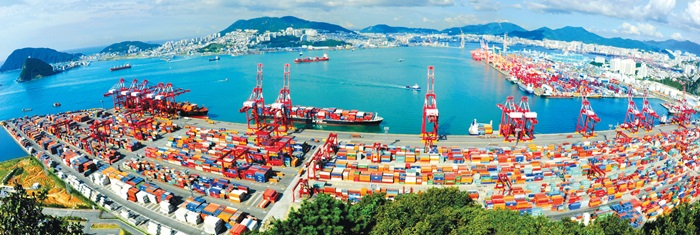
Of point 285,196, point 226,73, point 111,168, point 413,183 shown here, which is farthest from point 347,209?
point 226,73

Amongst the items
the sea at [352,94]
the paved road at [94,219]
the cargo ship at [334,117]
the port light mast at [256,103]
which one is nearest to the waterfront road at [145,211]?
the paved road at [94,219]

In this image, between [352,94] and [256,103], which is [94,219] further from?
[352,94]

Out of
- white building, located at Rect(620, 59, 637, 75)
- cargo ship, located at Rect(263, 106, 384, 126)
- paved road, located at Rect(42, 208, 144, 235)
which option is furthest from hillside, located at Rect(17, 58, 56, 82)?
white building, located at Rect(620, 59, 637, 75)

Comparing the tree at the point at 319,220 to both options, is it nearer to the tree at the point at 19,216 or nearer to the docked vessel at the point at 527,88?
the tree at the point at 19,216

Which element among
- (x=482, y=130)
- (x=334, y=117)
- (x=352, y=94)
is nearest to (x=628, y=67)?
(x=352, y=94)

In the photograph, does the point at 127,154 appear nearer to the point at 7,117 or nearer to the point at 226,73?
the point at 7,117

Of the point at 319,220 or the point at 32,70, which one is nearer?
the point at 319,220

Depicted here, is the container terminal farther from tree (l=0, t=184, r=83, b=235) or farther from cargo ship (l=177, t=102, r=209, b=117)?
tree (l=0, t=184, r=83, b=235)
